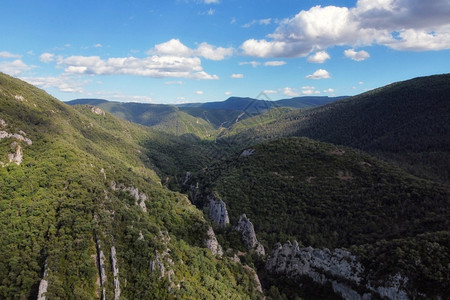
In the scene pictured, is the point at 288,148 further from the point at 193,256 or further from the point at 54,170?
the point at 54,170

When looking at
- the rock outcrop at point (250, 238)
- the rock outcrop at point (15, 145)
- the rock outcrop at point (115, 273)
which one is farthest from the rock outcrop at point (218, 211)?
the rock outcrop at point (15, 145)

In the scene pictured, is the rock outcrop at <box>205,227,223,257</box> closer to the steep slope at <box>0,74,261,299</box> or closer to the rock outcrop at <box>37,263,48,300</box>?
the steep slope at <box>0,74,261,299</box>

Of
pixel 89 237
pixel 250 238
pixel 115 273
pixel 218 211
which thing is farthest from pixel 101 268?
pixel 218 211

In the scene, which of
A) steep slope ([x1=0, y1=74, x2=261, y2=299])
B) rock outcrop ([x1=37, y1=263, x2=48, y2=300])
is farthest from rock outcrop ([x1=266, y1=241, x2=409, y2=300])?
rock outcrop ([x1=37, y1=263, x2=48, y2=300])

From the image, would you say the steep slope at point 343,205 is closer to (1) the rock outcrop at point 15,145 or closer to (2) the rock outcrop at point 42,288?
(2) the rock outcrop at point 42,288

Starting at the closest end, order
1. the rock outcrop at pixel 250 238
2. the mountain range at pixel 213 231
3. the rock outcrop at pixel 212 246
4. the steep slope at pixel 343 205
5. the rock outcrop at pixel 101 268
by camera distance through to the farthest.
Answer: the rock outcrop at pixel 101 268
the mountain range at pixel 213 231
the steep slope at pixel 343 205
the rock outcrop at pixel 212 246
the rock outcrop at pixel 250 238

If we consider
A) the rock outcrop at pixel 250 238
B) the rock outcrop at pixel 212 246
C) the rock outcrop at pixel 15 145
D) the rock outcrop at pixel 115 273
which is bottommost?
the rock outcrop at pixel 250 238

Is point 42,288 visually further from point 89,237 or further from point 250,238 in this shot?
point 250,238

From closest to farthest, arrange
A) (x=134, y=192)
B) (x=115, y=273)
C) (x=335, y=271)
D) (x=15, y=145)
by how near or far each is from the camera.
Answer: (x=115, y=273), (x=335, y=271), (x=15, y=145), (x=134, y=192)
